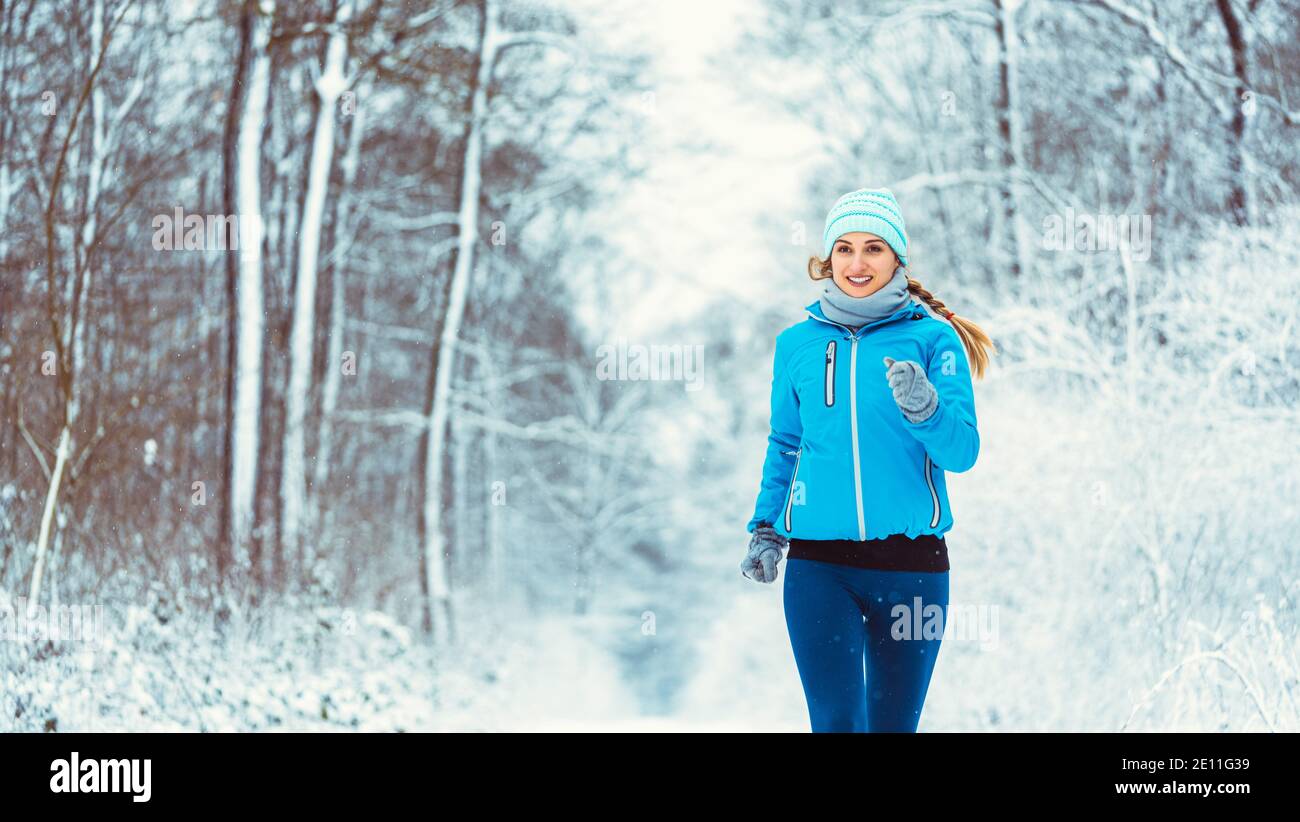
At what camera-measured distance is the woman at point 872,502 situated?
3.08 meters

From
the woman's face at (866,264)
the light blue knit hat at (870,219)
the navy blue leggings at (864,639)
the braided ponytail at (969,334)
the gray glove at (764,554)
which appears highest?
the light blue knit hat at (870,219)

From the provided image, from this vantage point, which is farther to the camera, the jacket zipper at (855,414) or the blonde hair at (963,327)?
the blonde hair at (963,327)

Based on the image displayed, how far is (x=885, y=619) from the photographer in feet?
10.1

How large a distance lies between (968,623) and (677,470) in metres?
16.8

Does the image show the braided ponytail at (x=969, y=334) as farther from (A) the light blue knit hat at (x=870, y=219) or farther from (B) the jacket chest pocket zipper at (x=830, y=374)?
(B) the jacket chest pocket zipper at (x=830, y=374)

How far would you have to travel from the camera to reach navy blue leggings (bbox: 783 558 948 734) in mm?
3080

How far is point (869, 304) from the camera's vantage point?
10.4ft

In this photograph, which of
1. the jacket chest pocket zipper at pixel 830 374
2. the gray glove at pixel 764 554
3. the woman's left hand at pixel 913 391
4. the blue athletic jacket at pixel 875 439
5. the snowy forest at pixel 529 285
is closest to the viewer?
the woman's left hand at pixel 913 391

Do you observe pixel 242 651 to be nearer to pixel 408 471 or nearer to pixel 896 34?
pixel 896 34

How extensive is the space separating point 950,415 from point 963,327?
0.44 m

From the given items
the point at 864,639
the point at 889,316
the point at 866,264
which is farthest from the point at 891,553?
the point at 866,264

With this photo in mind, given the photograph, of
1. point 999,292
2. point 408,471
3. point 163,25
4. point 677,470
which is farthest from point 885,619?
point 677,470

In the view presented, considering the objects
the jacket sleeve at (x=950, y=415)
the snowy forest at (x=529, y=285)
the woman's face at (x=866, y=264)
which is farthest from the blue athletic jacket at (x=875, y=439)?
the snowy forest at (x=529, y=285)

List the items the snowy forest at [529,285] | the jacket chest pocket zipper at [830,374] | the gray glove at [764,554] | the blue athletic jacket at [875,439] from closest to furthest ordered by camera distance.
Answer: the blue athletic jacket at [875,439] < the jacket chest pocket zipper at [830,374] < the gray glove at [764,554] < the snowy forest at [529,285]
